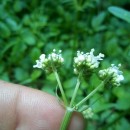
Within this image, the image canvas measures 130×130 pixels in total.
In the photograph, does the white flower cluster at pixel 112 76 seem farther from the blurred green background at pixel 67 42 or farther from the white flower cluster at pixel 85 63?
the blurred green background at pixel 67 42

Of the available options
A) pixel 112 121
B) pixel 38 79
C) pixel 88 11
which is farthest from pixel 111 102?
pixel 88 11

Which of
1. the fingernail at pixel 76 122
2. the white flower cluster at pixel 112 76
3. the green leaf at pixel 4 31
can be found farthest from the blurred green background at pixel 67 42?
the white flower cluster at pixel 112 76

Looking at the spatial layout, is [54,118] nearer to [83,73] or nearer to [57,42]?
[83,73]

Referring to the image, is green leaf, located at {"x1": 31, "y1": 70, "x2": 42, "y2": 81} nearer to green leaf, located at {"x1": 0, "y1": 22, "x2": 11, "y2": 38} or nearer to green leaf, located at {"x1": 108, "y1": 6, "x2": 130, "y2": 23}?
green leaf, located at {"x1": 0, "y1": 22, "x2": 11, "y2": 38}

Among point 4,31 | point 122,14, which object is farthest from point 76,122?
point 4,31

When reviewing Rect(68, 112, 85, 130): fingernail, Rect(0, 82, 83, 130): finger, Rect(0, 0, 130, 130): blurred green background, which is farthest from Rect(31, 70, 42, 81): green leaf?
Rect(68, 112, 85, 130): fingernail

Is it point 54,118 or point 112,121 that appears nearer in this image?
point 54,118
